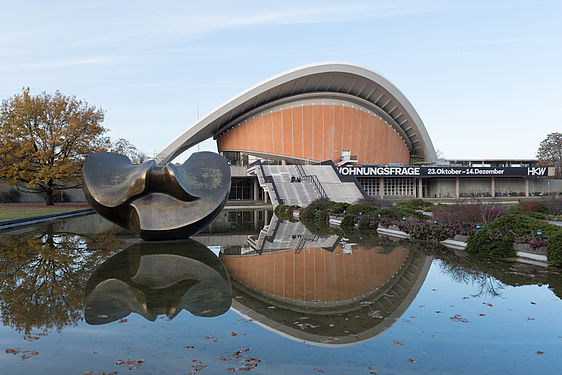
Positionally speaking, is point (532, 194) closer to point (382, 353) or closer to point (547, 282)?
point (547, 282)

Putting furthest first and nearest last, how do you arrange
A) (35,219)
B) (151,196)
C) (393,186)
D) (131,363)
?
1. (393,186)
2. (35,219)
3. (151,196)
4. (131,363)

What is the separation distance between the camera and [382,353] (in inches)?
197

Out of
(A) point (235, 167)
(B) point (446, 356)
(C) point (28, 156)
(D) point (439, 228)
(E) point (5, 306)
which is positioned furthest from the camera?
(A) point (235, 167)

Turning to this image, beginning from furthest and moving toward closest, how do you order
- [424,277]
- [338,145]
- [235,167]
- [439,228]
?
[338,145] < [235,167] < [439,228] < [424,277]

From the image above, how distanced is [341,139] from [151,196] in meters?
41.1

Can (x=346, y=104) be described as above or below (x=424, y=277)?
above

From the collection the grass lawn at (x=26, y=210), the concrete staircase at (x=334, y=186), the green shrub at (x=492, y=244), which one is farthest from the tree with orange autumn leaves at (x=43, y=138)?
the green shrub at (x=492, y=244)

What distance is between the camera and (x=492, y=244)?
11.2m

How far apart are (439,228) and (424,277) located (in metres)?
5.38

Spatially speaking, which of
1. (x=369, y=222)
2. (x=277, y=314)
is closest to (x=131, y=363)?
(x=277, y=314)

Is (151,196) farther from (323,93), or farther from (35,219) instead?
(323,93)

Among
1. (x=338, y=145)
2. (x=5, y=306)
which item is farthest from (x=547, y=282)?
(x=338, y=145)

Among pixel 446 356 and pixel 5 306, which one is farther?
pixel 5 306

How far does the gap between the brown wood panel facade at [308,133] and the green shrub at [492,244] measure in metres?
40.6
